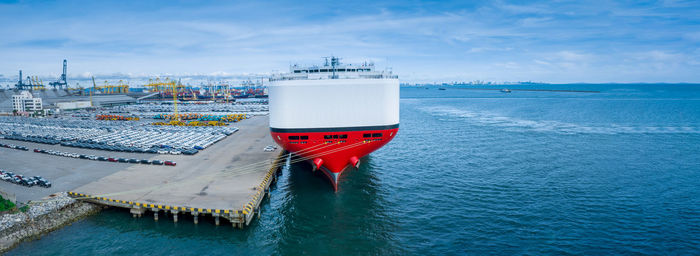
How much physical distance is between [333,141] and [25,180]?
24952 millimetres

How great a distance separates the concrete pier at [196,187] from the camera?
77.6 ft

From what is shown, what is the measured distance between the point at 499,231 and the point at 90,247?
2495cm

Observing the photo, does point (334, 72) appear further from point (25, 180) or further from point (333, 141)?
point (25, 180)

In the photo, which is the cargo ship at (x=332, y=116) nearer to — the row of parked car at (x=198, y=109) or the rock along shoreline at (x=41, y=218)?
the rock along shoreline at (x=41, y=218)

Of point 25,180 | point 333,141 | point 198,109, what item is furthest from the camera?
point 198,109

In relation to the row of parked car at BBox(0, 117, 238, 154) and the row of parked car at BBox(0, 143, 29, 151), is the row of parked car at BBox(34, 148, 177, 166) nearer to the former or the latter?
the row of parked car at BBox(0, 117, 238, 154)

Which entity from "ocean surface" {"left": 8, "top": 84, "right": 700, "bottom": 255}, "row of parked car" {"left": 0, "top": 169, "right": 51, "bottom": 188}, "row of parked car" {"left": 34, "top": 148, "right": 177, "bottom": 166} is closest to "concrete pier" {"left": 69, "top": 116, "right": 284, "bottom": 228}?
"row of parked car" {"left": 34, "top": 148, "right": 177, "bottom": 166}

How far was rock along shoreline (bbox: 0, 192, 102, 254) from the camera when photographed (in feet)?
68.8

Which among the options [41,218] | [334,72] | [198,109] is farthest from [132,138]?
[198,109]

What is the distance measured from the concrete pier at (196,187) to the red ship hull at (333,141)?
4.23 metres

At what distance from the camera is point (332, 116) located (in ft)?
91.8

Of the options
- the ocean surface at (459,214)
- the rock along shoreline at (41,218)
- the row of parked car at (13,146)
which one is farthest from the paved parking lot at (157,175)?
the ocean surface at (459,214)

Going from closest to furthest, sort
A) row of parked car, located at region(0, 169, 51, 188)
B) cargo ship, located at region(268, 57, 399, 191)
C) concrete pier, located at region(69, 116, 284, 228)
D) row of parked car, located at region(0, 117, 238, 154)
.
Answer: concrete pier, located at region(69, 116, 284, 228)
cargo ship, located at region(268, 57, 399, 191)
row of parked car, located at region(0, 169, 51, 188)
row of parked car, located at region(0, 117, 238, 154)

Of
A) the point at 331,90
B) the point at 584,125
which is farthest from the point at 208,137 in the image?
the point at 584,125
